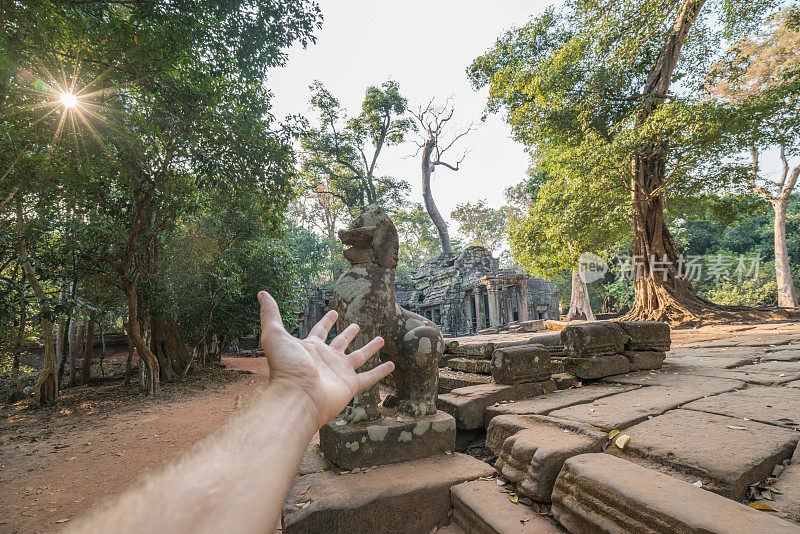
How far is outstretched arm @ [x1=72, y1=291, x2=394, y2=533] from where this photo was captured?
0.56 m

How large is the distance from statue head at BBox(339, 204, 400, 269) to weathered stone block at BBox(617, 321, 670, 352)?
110 inches

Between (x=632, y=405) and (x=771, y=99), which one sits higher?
(x=771, y=99)

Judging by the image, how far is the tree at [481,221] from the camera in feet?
94.5

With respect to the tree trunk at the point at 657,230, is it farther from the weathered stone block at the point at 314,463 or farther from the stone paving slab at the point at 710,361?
the weathered stone block at the point at 314,463

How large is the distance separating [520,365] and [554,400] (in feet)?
1.15

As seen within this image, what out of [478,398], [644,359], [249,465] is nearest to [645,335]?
[644,359]

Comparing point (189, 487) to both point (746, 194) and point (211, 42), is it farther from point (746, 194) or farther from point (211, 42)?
point (746, 194)

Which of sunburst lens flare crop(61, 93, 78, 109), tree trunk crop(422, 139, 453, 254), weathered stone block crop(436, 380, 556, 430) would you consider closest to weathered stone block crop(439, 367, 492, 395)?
weathered stone block crop(436, 380, 556, 430)

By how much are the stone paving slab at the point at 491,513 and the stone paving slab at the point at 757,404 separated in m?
1.53

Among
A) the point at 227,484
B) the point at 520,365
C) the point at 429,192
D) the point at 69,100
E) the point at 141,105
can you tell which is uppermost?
the point at 429,192

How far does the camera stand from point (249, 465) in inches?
27.0

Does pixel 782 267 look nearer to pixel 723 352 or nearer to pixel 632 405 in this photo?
pixel 723 352

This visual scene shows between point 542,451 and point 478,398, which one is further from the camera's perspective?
point 478,398

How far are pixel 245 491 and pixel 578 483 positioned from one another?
135 centimetres
